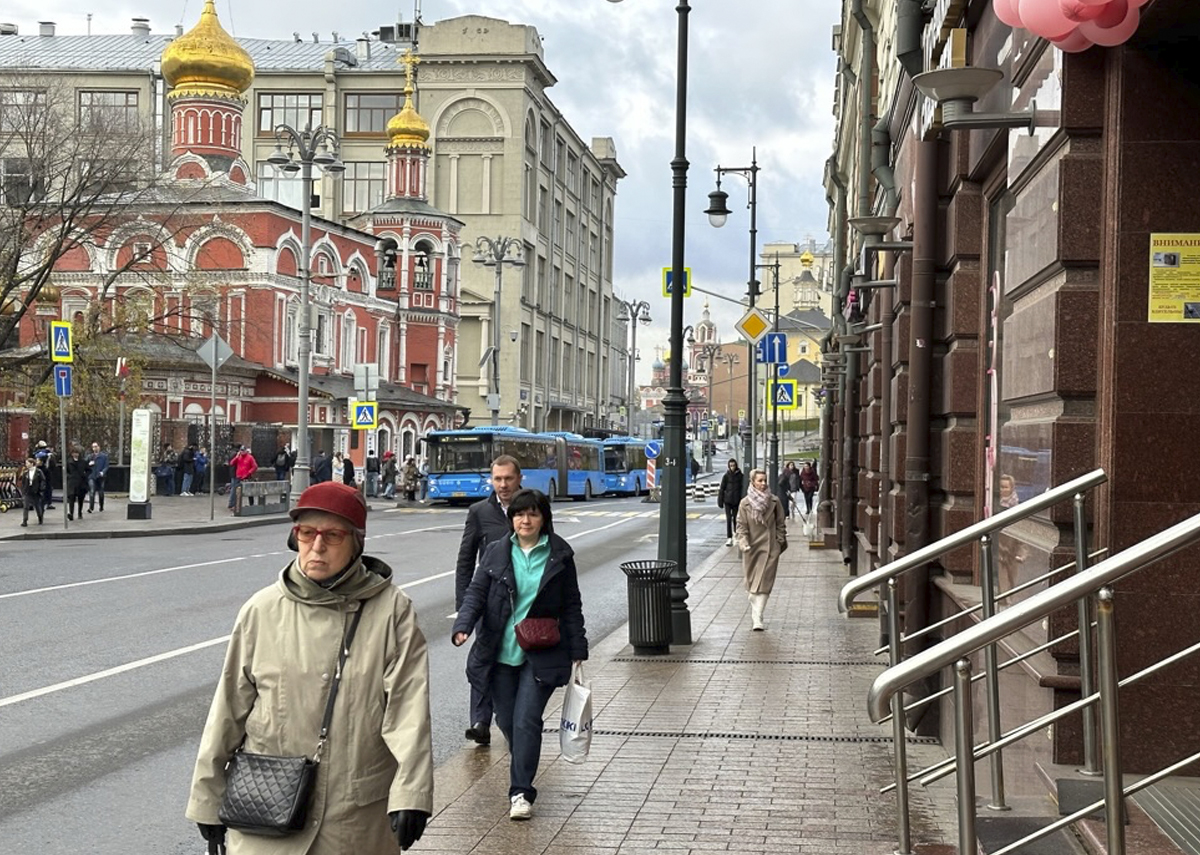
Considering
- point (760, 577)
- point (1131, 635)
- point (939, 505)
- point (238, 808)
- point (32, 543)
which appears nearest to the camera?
point (238, 808)

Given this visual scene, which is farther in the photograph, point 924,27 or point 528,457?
point 528,457

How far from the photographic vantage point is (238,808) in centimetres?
480

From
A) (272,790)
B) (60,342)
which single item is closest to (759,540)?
(272,790)

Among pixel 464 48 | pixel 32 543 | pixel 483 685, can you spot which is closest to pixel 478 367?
pixel 464 48

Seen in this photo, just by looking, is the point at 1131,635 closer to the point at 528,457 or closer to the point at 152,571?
the point at 152,571

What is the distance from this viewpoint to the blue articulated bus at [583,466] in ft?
211

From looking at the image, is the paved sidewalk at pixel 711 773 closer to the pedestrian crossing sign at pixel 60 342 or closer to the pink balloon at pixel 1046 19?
the pink balloon at pixel 1046 19

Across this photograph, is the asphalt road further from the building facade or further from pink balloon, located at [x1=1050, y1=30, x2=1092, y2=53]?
pink balloon, located at [x1=1050, y1=30, x2=1092, y2=53]

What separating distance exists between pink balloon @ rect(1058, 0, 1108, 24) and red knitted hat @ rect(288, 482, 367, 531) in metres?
3.28

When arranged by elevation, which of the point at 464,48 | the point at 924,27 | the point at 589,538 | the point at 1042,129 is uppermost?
the point at 464,48

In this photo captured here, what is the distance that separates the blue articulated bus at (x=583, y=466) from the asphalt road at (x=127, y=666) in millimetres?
33646

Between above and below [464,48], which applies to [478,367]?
below

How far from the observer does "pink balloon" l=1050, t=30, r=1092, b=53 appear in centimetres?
665

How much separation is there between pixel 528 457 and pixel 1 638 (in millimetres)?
42680
